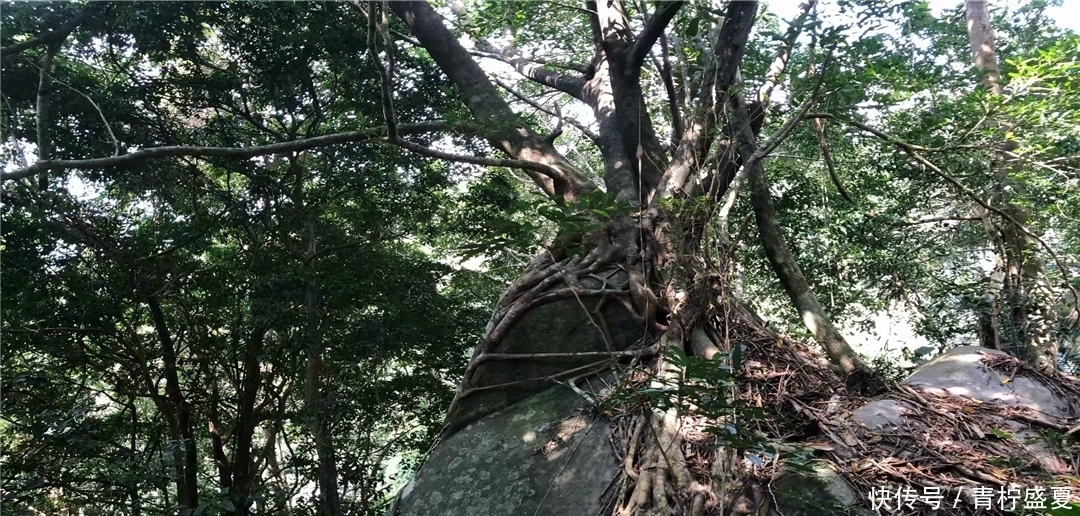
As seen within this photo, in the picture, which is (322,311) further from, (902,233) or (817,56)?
(902,233)

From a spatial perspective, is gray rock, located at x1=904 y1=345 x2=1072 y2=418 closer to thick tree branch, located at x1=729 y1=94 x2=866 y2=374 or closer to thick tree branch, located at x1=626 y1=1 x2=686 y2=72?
thick tree branch, located at x1=729 y1=94 x2=866 y2=374

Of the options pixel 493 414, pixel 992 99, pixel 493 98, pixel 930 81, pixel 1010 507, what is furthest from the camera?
pixel 493 98

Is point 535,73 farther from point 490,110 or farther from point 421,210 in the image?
point 421,210

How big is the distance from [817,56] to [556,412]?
2.70 metres

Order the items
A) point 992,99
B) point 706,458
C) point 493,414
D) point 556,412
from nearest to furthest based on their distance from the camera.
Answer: point 706,458
point 556,412
point 493,414
point 992,99

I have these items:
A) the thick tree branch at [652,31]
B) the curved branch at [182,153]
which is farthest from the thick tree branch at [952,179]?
the curved branch at [182,153]

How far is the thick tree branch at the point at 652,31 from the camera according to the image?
3.66 meters

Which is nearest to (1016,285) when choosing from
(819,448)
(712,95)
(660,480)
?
(712,95)

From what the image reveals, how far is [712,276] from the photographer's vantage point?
10.8 ft

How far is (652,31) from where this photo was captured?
4008mm

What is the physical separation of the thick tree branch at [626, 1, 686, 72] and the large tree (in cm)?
2

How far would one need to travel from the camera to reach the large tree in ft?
11.7

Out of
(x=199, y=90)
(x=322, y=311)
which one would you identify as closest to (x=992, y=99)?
(x=322, y=311)

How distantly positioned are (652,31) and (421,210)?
273 cm
